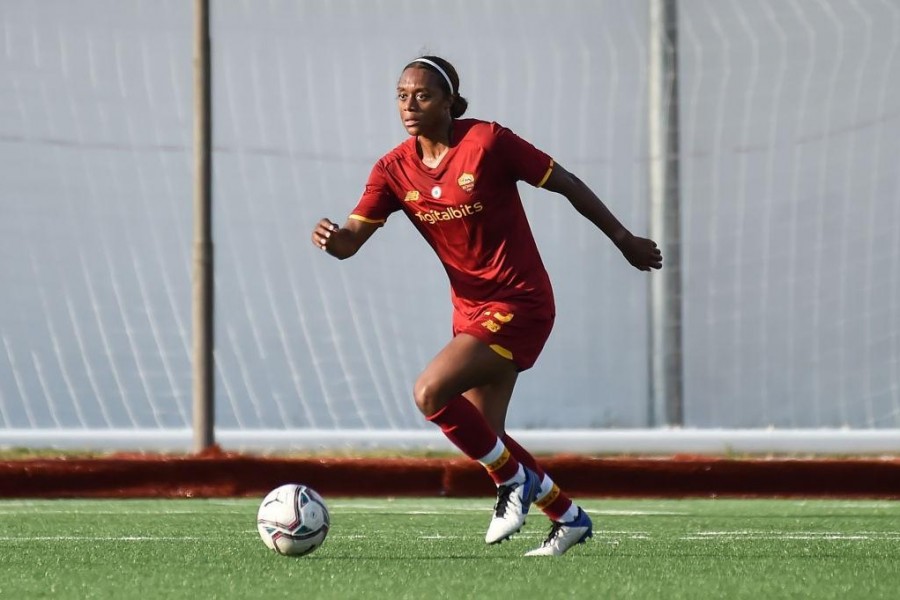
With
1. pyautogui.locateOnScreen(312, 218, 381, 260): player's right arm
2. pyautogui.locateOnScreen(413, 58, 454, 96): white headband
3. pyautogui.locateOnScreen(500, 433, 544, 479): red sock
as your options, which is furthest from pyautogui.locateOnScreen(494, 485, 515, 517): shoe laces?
pyautogui.locateOnScreen(413, 58, 454, 96): white headband

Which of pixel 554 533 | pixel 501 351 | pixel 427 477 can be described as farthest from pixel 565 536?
pixel 427 477

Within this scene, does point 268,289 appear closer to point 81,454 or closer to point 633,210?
point 81,454

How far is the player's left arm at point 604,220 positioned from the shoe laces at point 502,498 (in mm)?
946

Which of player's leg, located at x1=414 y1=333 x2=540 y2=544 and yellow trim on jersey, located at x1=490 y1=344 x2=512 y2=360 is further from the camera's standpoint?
yellow trim on jersey, located at x1=490 y1=344 x2=512 y2=360

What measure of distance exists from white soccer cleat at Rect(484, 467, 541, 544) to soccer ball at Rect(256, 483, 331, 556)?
2.00ft

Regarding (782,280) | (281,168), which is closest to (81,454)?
(281,168)

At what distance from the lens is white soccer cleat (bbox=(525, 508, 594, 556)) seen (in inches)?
244

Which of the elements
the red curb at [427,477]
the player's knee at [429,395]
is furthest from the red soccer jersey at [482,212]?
the red curb at [427,477]

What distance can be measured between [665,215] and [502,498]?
676 cm

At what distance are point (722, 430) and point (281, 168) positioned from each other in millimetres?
3787

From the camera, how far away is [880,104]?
1291 centimetres

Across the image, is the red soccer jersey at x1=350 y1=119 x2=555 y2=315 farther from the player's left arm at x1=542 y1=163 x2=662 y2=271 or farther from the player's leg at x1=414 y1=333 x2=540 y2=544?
the player's leg at x1=414 y1=333 x2=540 y2=544

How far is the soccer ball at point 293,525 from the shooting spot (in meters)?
5.89

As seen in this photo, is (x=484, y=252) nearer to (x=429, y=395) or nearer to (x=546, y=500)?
(x=429, y=395)
